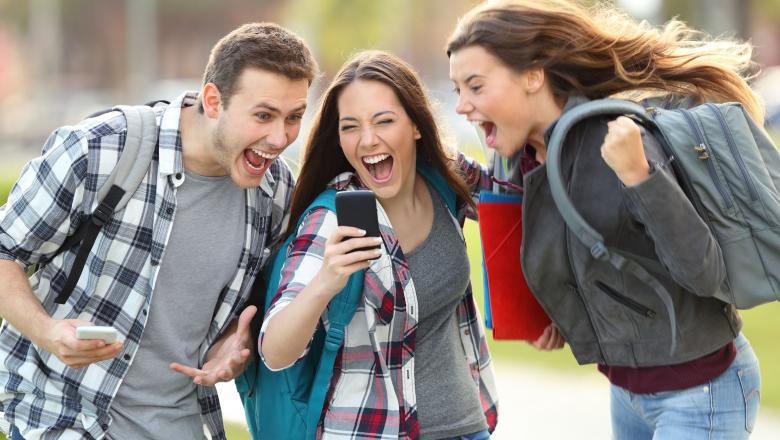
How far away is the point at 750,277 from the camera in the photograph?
3.21 metres

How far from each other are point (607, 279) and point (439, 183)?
911 mm

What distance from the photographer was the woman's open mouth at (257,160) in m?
3.82

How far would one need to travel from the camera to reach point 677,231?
310 centimetres

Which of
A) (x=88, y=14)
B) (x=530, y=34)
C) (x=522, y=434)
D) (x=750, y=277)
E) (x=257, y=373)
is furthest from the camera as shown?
(x=88, y=14)

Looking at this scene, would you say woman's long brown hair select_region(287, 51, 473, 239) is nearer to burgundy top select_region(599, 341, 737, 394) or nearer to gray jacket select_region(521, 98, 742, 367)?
gray jacket select_region(521, 98, 742, 367)

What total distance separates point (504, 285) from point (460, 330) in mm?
365

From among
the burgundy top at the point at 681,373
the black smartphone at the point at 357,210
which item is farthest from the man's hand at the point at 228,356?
the burgundy top at the point at 681,373

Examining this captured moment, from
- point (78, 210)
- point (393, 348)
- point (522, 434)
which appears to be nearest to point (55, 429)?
point (78, 210)

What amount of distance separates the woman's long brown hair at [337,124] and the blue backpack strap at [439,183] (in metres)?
0.04

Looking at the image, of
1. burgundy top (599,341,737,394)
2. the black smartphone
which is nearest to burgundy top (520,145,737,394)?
burgundy top (599,341,737,394)

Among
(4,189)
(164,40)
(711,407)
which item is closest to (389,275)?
(711,407)

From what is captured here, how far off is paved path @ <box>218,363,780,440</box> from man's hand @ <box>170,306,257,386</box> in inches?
115

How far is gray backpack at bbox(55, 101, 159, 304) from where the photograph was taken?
11.9 feet

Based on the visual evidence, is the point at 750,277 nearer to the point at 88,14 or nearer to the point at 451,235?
the point at 451,235
